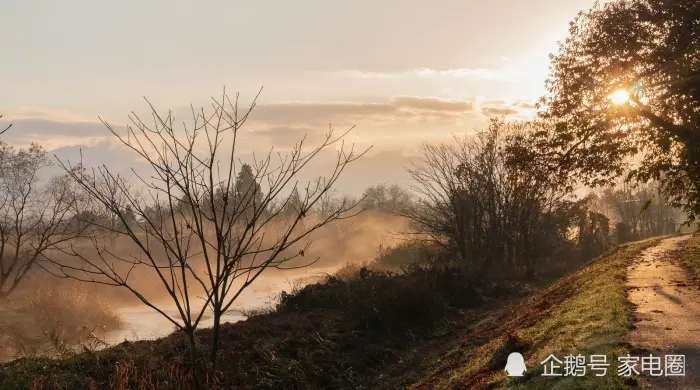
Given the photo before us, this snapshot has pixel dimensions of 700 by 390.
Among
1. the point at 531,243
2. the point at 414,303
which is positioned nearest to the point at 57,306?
the point at 414,303

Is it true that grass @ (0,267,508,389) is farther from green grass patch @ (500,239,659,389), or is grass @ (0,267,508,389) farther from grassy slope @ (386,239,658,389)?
green grass patch @ (500,239,659,389)

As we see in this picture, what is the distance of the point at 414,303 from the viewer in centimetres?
1694

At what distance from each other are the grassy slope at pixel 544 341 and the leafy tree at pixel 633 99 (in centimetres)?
359

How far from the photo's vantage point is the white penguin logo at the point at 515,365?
25.8 ft

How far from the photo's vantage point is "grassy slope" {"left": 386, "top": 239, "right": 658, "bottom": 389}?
765 cm

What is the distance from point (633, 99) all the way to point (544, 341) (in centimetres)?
890

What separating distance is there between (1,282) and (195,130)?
1048 inches

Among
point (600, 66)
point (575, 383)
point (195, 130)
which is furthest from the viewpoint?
point (600, 66)

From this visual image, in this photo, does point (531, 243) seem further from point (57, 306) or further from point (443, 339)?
point (57, 306)

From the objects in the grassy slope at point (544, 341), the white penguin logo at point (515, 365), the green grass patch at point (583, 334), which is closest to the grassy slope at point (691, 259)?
the grassy slope at point (544, 341)

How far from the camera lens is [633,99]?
14.9 metres

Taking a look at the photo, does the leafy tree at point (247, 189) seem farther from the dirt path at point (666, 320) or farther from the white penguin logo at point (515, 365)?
the dirt path at point (666, 320)

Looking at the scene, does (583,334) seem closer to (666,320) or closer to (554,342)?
(554,342)

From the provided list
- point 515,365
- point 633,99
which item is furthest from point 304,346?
point 633,99
